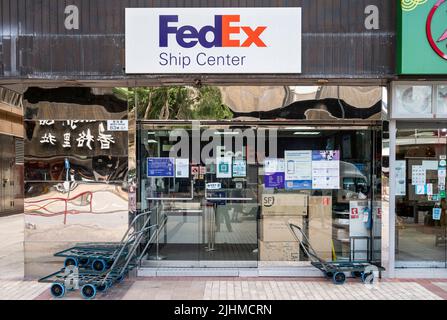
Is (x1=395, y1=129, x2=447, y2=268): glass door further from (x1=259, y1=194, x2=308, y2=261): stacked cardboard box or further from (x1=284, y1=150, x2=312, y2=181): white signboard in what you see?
(x1=259, y1=194, x2=308, y2=261): stacked cardboard box

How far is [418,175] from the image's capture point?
7.38 meters

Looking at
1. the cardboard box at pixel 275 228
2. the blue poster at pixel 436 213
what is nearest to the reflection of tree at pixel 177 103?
the cardboard box at pixel 275 228

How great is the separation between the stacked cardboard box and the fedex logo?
2.67m

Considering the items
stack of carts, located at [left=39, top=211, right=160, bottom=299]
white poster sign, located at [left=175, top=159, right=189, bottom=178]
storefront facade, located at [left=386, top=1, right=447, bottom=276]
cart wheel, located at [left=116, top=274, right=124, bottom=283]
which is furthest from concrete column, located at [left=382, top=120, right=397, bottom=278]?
cart wheel, located at [left=116, top=274, right=124, bottom=283]

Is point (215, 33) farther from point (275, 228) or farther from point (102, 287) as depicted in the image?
point (102, 287)

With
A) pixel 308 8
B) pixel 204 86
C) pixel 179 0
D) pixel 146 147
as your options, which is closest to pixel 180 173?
pixel 146 147

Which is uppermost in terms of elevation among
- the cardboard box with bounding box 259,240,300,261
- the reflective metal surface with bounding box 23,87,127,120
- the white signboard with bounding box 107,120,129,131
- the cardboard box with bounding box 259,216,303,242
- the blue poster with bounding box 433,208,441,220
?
the reflective metal surface with bounding box 23,87,127,120

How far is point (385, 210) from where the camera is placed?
6.83m

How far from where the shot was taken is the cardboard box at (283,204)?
24.5 feet

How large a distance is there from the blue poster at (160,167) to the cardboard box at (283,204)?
1687 mm

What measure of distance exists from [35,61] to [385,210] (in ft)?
19.4

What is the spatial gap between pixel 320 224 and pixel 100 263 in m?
3.75

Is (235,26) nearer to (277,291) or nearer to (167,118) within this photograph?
(167,118)

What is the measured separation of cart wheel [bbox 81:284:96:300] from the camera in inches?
221
